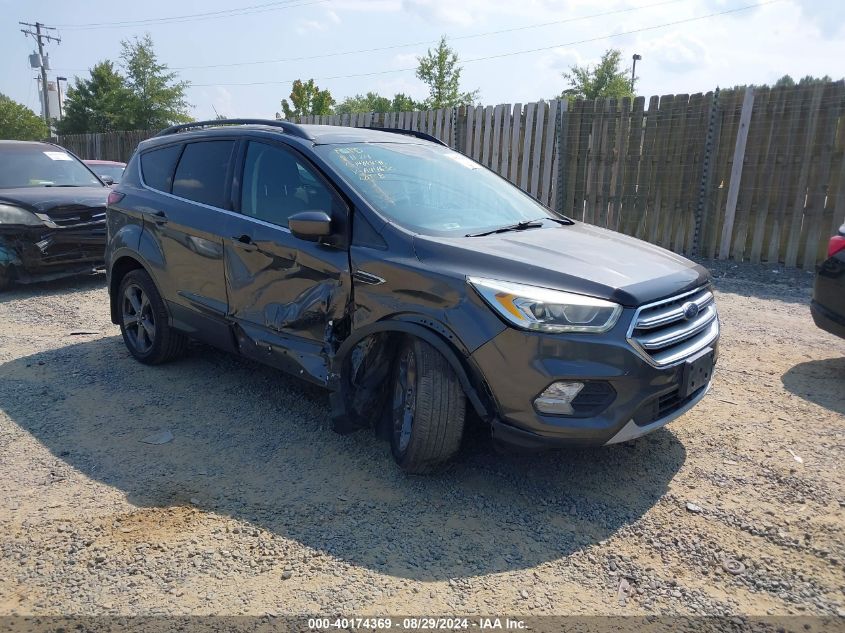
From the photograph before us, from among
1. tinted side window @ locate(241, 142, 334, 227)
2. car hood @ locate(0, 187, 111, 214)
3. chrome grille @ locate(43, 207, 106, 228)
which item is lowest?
chrome grille @ locate(43, 207, 106, 228)

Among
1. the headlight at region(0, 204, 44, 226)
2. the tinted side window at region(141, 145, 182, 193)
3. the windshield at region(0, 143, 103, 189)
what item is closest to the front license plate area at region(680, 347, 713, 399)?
the tinted side window at region(141, 145, 182, 193)

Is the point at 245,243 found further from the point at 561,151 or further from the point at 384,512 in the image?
the point at 561,151

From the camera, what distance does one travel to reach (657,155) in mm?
9281

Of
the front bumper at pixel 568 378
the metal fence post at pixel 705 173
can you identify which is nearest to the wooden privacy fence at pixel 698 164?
the metal fence post at pixel 705 173

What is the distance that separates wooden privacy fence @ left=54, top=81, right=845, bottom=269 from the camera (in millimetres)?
8133

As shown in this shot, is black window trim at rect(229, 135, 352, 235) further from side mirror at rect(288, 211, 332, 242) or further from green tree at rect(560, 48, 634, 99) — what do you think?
green tree at rect(560, 48, 634, 99)

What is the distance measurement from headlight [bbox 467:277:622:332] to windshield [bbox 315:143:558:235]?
0.73m

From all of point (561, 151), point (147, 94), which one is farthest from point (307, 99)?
point (561, 151)

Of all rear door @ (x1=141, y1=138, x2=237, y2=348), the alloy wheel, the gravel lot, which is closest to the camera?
the gravel lot

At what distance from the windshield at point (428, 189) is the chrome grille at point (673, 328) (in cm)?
107

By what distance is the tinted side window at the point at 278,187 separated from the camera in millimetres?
3727

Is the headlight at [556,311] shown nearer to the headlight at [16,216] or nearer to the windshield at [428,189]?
the windshield at [428,189]

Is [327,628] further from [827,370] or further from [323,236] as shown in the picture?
[827,370]

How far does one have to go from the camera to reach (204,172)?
452 cm
